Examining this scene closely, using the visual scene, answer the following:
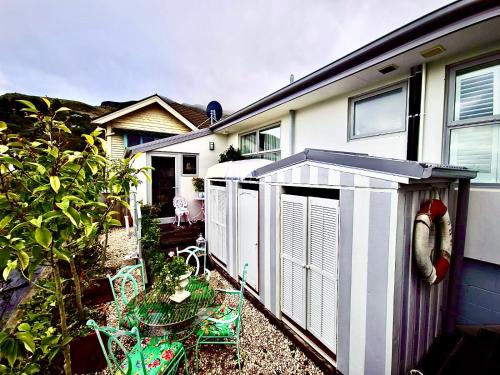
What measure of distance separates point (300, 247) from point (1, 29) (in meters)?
17.9

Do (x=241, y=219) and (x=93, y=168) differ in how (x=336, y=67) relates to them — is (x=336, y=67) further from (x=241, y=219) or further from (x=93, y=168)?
(x=93, y=168)

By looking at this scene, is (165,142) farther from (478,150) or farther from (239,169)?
(478,150)

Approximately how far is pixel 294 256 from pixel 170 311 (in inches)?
86.6

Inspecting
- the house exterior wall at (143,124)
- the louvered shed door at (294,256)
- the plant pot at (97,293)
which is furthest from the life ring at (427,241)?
the house exterior wall at (143,124)

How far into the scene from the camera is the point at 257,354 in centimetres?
360

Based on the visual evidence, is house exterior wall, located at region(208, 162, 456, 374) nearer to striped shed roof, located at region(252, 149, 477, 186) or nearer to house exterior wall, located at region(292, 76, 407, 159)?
striped shed roof, located at region(252, 149, 477, 186)

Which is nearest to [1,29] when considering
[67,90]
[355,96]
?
[355,96]

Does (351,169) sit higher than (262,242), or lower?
higher

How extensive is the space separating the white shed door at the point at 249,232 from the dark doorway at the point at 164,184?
5404 millimetres

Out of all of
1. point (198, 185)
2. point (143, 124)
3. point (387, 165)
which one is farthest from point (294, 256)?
point (143, 124)

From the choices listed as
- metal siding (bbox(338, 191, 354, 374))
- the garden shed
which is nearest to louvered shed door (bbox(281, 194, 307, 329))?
the garden shed

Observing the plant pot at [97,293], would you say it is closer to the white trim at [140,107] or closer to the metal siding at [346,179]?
the metal siding at [346,179]

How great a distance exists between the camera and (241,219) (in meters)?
5.46

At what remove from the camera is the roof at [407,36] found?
2748 millimetres
